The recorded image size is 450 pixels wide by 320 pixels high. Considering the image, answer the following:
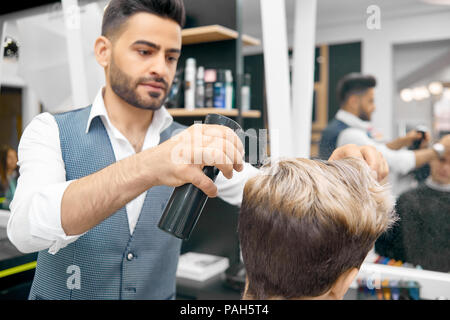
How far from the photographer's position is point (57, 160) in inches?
32.5

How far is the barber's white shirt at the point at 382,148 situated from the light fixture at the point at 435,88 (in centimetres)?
18

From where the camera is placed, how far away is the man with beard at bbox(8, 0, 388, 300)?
2.13ft

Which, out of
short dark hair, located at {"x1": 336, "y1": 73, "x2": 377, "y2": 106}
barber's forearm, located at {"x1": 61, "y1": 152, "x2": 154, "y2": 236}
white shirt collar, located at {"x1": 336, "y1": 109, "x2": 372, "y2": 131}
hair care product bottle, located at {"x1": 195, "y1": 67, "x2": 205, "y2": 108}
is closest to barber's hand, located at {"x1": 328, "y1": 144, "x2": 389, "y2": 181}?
white shirt collar, located at {"x1": 336, "y1": 109, "x2": 372, "y2": 131}

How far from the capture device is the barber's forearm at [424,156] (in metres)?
0.86

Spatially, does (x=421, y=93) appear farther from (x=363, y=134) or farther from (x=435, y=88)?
(x=363, y=134)

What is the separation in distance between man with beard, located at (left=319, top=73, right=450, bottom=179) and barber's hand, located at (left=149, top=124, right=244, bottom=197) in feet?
0.98

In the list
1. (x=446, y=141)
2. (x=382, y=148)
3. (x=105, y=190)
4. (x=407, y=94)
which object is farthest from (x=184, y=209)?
(x=407, y=94)

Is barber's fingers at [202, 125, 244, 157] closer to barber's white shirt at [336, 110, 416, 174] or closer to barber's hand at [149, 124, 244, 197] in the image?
barber's hand at [149, 124, 244, 197]

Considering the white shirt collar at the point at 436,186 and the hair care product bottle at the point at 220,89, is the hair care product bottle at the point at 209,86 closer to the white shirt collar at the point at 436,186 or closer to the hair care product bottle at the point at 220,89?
the hair care product bottle at the point at 220,89

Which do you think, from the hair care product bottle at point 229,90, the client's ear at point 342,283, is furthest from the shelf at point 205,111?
the client's ear at point 342,283

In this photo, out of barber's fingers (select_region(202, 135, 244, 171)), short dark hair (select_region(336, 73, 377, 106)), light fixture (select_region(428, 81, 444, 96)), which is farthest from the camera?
short dark hair (select_region(336, 73, 377, 106))

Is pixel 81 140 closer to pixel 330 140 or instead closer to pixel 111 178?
pixel 111 178
